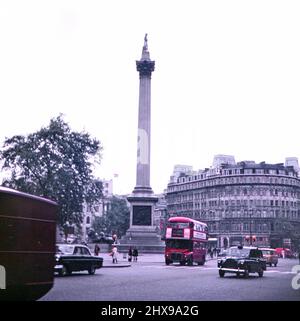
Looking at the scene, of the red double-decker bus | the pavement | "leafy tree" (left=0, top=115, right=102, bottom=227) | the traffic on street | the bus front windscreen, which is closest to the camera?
the traffic on street

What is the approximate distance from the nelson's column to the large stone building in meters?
48.8

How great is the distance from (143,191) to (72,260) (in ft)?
107

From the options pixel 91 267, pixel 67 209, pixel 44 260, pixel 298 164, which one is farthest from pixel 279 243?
pixel 44 260

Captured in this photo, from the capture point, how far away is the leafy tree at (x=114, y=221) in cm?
9550

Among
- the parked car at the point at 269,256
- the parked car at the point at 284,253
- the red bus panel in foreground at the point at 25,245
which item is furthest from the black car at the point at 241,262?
the parked car at the point at 284,253

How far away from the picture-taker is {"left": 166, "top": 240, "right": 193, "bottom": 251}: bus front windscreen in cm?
3603

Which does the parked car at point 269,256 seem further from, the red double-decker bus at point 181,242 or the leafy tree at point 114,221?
the leafy tree at point 114,221

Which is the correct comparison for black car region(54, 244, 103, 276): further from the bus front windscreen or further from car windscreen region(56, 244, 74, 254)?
the bus front windscreen

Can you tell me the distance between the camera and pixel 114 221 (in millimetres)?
96062

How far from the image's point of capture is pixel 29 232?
8352 millimetres

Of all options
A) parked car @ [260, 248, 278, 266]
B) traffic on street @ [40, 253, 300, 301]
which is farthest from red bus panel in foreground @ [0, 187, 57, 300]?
parked car @ [260, 248, 278, 266]

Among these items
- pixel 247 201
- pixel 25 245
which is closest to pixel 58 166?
pixel 25 245

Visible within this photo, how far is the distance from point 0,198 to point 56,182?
37222 millimetres

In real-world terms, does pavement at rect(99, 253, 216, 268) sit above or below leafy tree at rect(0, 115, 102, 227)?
below
